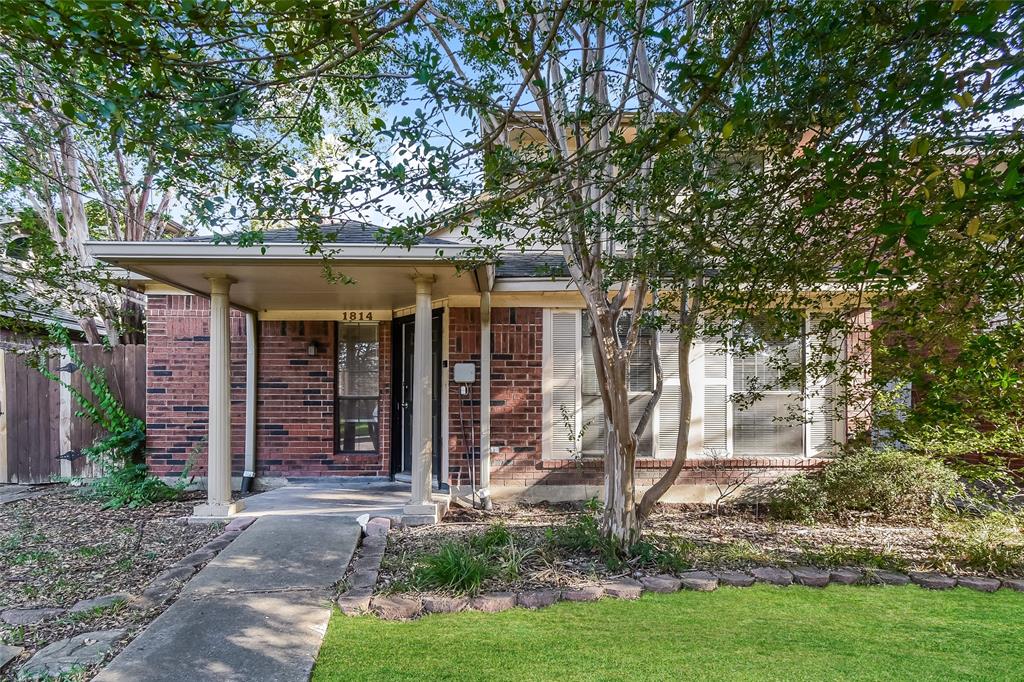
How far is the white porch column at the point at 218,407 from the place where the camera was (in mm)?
5789

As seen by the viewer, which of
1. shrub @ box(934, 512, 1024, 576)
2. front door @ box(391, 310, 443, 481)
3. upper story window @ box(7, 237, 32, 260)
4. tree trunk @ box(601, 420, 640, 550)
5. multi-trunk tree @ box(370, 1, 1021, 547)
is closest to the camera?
multi-trunk tree @ box(370, 1, 1021, 547)

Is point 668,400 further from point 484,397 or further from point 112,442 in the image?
point 112,442

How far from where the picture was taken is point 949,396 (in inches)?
165

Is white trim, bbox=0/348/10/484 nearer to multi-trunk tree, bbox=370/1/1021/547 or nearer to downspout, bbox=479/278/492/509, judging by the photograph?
downspout, bbox=479/278/492/509

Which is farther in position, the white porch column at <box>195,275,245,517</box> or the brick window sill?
the brick window sill

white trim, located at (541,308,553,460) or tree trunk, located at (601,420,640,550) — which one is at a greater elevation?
white trim, located at (541,308,553,460)

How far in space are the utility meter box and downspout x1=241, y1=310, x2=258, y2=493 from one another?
8.83 feet

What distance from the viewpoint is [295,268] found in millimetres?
5480

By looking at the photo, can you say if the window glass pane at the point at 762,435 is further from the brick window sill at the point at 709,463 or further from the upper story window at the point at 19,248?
the upper story window at the point at 19,248

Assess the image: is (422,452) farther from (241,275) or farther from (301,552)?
(241,275)

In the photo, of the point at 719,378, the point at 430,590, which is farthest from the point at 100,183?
the point at 719,378

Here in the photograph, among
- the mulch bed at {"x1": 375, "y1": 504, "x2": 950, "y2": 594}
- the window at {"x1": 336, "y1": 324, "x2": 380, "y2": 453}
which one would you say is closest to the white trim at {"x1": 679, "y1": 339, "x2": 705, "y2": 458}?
the mulch bed at {"x1": 375, "y1": 504, "x2": 950, "y2": 594}

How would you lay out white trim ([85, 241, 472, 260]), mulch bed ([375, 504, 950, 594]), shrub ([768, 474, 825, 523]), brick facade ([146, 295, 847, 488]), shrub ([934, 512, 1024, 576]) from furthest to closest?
1. brick facade ([146, 295, 847, 488])
2. shrub ([768, 474, 825, 523])
3. white trim ([85, 241, 472, 260])
4. shrub ([934, 512, 1024, 576])
5. mulch bed ([375, 504, 950, 594])

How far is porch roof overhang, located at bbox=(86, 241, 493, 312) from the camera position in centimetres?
511
